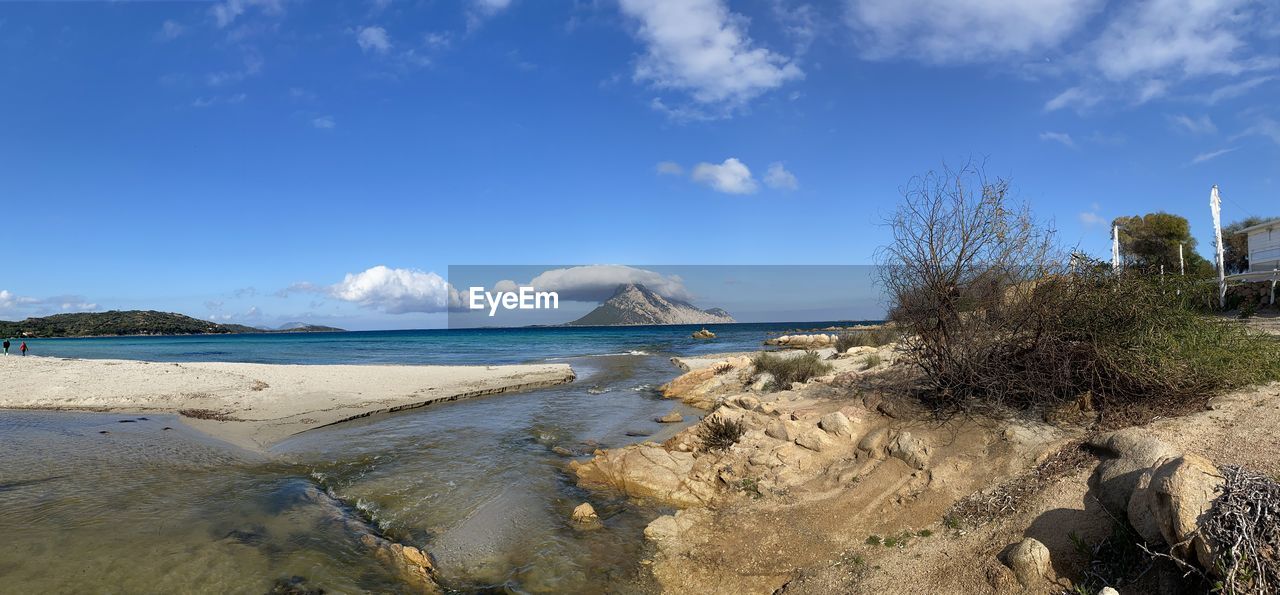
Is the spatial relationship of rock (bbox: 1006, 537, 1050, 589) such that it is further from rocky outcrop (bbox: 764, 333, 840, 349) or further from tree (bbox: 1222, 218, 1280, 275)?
tree (bbox: 1222, 218, 1280, 275)

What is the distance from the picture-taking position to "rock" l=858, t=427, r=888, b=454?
842 centimetres

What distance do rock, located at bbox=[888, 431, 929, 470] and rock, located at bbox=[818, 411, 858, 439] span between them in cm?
82

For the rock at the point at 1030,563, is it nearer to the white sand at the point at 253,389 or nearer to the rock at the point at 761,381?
the rock at the point at 761,381

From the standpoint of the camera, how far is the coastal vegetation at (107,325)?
10575 centimetres

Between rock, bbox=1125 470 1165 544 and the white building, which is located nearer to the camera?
rock, bbox=1125 470 1165 544

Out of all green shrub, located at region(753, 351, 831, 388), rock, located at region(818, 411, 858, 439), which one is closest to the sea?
rock, located at region(818, 411, 858, 439)

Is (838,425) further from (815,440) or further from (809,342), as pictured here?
(809,342)

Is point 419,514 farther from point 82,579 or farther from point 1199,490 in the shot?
point 1199,490

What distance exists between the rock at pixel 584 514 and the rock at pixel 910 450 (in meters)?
4.24

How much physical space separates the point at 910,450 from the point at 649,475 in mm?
3821

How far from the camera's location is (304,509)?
8.59 meters

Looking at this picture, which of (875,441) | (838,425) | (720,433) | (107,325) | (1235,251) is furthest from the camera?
(107,325)

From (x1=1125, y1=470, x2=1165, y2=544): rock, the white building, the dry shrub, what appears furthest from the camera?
the white building

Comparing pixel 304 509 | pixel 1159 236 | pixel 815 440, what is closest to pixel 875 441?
pixel 815 440
